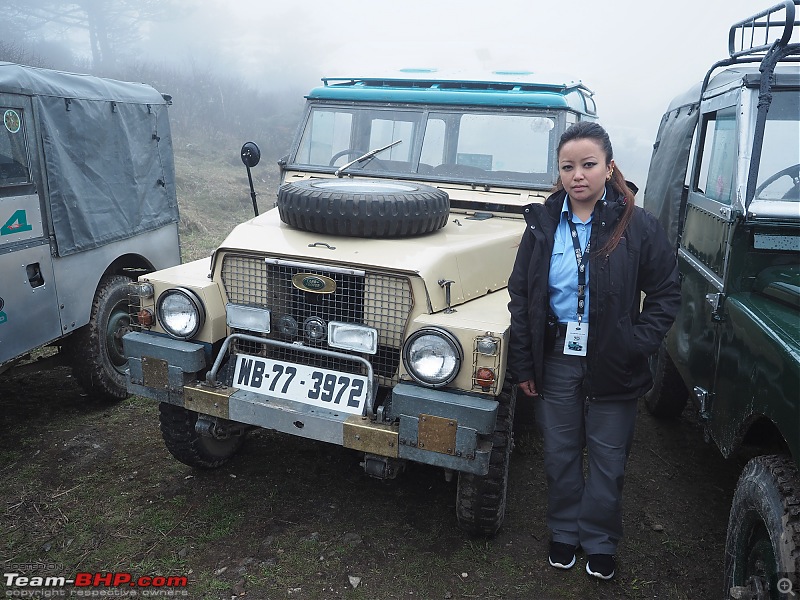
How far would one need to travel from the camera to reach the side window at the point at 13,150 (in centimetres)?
389

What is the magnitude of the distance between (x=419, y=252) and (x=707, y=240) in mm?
1601

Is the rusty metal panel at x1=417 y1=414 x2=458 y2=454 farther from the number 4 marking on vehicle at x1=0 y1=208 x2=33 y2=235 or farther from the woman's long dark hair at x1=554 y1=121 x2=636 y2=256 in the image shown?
the number 4 marking on vehicle at x1=0 y1=208 x2=33 y2=235

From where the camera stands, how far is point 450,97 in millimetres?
4348

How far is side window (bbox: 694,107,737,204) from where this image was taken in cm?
322

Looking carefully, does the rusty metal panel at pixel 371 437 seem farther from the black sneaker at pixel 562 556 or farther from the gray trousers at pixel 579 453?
the black sneaker at pixel 562 556

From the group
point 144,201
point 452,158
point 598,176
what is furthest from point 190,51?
point 598,176

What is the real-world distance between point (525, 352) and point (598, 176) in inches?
31.7

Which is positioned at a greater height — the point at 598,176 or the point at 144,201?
the point at 598,176

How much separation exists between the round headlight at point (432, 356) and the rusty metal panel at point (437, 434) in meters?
0.16

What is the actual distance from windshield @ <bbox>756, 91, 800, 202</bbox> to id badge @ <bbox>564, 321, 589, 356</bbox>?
1131 mm

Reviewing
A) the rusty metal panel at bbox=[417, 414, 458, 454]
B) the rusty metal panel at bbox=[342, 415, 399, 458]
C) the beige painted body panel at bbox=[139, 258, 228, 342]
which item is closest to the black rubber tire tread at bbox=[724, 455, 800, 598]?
the rusty metal panel at bbox=[417, 414, 458, 454]

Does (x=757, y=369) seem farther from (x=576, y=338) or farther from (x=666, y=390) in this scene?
(x=666, y=390)

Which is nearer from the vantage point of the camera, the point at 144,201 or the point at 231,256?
the point at 231,256

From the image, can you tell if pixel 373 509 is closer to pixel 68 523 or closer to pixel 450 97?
pixel 68 523
